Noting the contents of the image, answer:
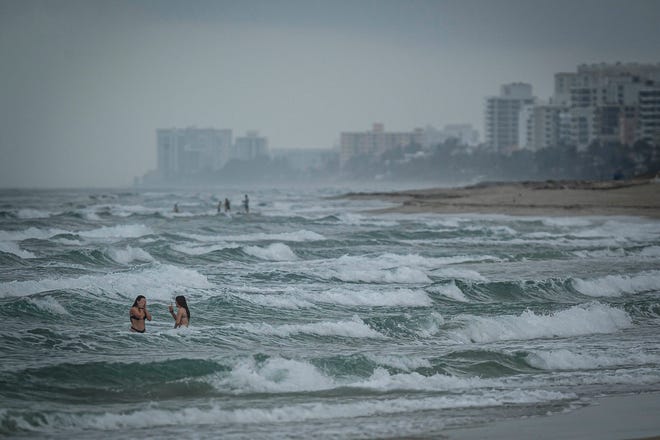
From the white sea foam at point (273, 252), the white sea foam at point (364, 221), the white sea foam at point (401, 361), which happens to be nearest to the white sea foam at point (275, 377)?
the white sea foam at point (401, 361)

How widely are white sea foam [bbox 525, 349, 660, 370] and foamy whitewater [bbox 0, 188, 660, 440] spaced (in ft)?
0.11

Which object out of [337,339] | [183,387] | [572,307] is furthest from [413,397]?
[572,307]

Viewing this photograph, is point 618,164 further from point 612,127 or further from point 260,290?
point 260,290

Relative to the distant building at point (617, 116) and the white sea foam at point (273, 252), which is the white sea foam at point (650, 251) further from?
the distant building at point (617, 116)

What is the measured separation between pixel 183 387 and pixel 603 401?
538 centimetres

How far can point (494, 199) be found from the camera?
221ft

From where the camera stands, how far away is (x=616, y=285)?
2330 centimetres

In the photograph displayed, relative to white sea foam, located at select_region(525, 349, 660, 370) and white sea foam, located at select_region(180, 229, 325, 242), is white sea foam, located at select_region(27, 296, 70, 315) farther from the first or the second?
white sea foam, located at select_region(180, 229, 325, 242)

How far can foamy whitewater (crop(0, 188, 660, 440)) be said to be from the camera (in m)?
11.6

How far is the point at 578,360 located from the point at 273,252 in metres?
18.0

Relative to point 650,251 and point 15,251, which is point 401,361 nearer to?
point 15,251

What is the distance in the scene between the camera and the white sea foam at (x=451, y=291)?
2183 centimetres

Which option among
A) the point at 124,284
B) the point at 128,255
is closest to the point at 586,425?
the point at 124,284

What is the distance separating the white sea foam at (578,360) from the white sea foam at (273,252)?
17009 mm
